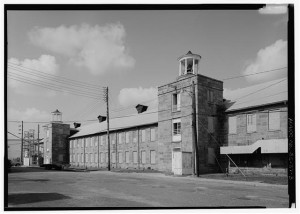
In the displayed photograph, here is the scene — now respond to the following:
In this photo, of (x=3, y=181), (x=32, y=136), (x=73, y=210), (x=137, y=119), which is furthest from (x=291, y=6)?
(x=32, y=136)

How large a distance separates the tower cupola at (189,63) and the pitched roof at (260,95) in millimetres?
5559

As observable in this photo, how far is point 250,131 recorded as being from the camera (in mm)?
28062

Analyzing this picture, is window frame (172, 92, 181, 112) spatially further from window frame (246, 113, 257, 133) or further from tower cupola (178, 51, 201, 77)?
window frame (246, 113, 257, 133)

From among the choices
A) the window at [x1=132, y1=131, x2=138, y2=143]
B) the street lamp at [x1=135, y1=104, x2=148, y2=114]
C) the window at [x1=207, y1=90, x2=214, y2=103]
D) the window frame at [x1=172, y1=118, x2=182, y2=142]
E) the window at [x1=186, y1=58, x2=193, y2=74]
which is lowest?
the window at [x1=132, y1=131, x2=138, y2=143]

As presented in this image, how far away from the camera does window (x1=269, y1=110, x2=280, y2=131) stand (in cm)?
2572

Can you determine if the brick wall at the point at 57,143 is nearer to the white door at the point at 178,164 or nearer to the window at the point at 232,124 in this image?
the white door at the point at 178,164

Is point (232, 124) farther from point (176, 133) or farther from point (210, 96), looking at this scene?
point (176, 133)

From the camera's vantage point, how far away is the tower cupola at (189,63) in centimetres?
3241

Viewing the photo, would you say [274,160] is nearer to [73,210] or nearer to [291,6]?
[291,6]

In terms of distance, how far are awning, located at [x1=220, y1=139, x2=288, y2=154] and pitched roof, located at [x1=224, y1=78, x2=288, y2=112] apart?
11.7ft

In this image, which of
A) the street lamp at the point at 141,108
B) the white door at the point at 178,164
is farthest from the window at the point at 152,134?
the white door at the point at 178,164

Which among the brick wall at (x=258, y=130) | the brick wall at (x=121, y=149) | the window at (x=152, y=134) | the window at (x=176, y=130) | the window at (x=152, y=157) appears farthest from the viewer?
the brick wall at (x=121, y=149)

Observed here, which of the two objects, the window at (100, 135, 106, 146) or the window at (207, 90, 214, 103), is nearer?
the window at (207, 90, 214, 103)

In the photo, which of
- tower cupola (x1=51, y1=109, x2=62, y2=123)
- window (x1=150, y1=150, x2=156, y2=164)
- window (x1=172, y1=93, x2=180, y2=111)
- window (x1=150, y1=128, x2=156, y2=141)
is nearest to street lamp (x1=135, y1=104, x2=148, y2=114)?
window (x1=150, y1=128, x2=156, y2=141)
